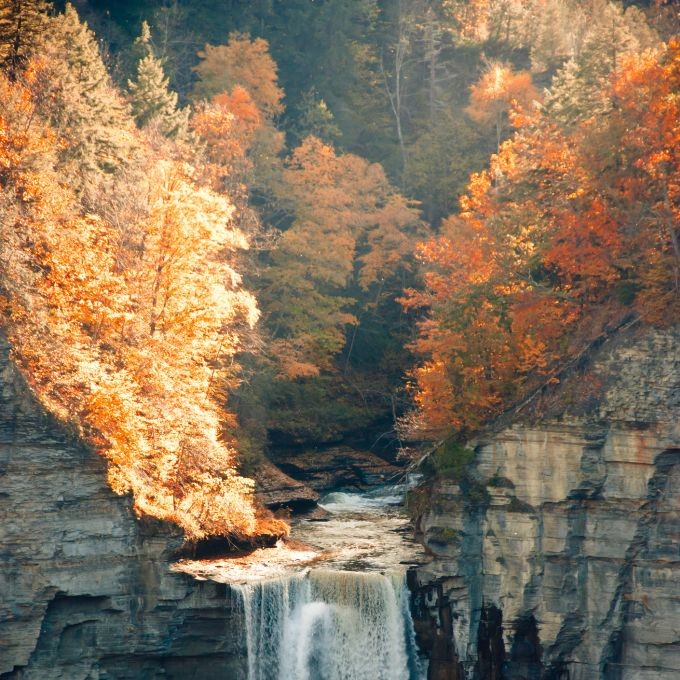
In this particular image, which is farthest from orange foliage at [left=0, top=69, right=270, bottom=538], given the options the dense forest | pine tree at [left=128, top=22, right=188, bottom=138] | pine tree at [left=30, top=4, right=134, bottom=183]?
pine tree at [left=128, top=22, right=188, bottom=138]

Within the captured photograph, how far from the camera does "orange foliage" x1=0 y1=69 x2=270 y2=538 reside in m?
28.4

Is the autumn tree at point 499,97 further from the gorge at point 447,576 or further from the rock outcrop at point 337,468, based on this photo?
the gorge at point 447,576

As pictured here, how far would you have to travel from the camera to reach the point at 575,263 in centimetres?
3091

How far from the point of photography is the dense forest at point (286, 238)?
2984 centimetres

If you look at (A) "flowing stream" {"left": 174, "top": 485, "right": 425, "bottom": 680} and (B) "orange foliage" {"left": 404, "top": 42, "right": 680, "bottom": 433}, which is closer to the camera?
(A) "flowing stream" {"left": 174, "top": 485, "right": 425, "bottom": 680}

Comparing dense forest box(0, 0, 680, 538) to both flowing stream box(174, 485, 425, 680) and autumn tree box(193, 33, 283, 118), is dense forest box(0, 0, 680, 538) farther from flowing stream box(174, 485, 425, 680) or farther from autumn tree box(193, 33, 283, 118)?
flowing stream box(174, 485, 425, 680)

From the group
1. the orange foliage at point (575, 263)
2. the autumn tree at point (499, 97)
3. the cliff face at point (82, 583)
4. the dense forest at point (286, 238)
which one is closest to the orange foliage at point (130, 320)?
the dense forest at point (286, 238)

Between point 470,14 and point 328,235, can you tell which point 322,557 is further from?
point 470,14

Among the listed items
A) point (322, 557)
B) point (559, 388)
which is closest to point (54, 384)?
point (322, 557)

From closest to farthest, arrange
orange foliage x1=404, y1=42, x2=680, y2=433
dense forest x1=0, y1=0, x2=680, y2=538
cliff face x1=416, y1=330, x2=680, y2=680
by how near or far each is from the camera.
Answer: cliff face x1=416, y1=330, x2=680, y2=680
orange foliage x1=404, y1=42, x2=680, y2=433
dense forest x1=0, y1=0, x2=680, y2=538

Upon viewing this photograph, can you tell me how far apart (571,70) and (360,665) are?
92.6 feet

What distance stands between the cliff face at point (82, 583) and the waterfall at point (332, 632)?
1128mm

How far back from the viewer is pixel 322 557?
103ft

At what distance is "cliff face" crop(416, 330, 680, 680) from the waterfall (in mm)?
1227
